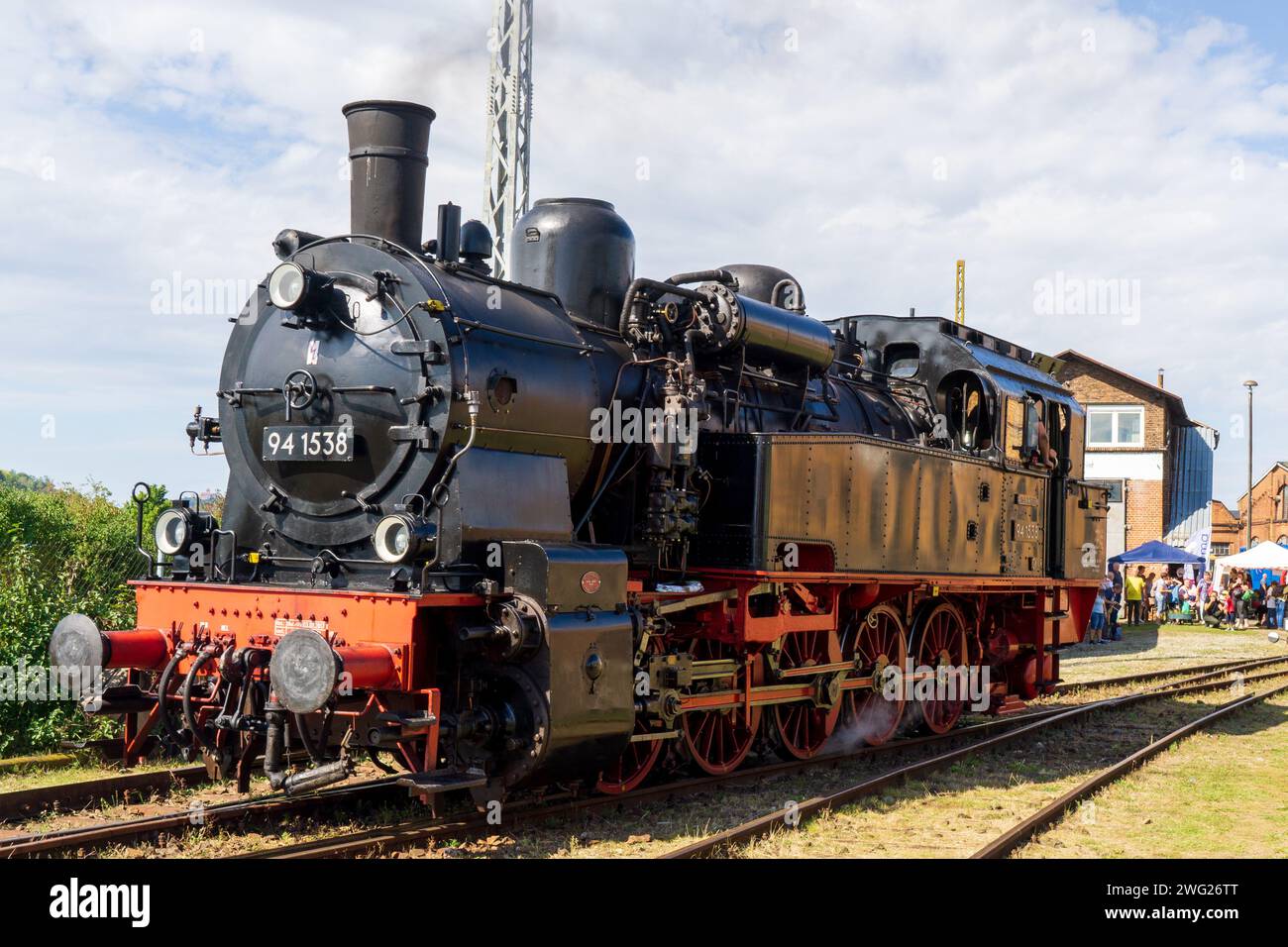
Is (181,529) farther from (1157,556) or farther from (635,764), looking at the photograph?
(1157,556)

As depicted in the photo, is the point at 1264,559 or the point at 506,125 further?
the point at 1264,559

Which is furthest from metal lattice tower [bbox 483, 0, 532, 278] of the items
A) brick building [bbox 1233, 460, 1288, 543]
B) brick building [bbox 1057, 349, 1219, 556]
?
brick building [bbox 1233, 460, 1288, 543]

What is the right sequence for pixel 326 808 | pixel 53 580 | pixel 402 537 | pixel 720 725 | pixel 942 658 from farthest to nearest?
pixel 942 658
pixel 53 580
pixel 720 725
pixel 326 808
pixel 402 537

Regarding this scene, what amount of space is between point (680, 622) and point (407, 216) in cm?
335

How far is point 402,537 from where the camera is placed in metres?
6.41

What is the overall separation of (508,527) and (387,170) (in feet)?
7.83

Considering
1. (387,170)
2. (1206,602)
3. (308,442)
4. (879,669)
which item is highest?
(387,170)

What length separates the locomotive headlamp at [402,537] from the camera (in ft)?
20.9

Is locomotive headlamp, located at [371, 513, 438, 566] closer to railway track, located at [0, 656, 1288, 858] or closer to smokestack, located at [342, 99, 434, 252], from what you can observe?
railway track, located at [0, 656, 1288, 858]

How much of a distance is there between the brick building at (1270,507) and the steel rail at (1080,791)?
53865 mm

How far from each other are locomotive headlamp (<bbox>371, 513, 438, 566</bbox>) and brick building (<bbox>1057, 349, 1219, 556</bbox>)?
116 feet

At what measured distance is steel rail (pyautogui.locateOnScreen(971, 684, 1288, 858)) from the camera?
679 cm

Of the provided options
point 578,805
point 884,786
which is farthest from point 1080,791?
point 578,805
